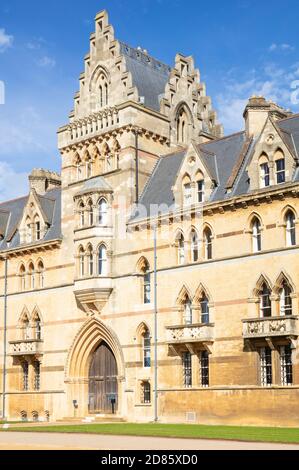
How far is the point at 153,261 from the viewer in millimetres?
42750

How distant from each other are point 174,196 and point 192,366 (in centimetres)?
925

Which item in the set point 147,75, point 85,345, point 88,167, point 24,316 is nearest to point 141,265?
point 85,345

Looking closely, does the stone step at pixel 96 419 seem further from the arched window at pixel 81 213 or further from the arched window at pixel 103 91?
the arched window at pixel 103 91

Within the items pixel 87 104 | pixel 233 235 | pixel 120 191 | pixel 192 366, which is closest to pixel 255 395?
pixel 192 366

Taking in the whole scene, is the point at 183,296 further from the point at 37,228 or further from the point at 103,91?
the point at 103,91

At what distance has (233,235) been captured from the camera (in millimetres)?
38906

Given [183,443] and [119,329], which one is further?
[119,329]

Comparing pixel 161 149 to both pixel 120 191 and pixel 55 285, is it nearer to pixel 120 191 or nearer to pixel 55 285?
pixel 120 191

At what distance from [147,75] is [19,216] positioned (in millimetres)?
14178

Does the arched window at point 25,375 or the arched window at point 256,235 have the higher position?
the arched window at point 256,235

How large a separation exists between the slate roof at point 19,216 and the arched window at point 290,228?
16901mm

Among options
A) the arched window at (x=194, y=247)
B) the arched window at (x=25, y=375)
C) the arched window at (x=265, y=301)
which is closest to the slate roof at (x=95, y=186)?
the arched window at (x=194, y=247)

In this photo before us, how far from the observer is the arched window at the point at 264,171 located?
3816cm

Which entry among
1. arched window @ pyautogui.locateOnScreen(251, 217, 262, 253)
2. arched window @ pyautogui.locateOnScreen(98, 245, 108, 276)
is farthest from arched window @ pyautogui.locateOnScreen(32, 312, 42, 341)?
arched window @ pyautogui.locateOnScreen(251, 217, 262, 253)
